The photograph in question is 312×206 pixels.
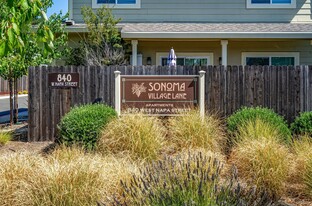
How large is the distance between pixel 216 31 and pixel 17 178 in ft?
33.8

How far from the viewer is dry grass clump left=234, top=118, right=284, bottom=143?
775 centimetres

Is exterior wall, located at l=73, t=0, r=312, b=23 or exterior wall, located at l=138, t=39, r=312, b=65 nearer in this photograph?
exterior wall, located at l=138, t=39, r=312, b=65

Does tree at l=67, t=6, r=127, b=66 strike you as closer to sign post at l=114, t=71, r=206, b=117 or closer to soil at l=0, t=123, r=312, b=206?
sign post at l=114, t=71, r=206, b=117

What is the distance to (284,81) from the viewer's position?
10641 millimetres

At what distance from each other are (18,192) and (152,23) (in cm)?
1188

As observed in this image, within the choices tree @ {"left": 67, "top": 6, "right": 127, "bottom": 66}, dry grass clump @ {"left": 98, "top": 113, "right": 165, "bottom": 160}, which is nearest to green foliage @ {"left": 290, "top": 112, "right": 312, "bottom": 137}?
dry grass clump @ {"left": 98, "top": 113, "right": 165, "bottom": 160}

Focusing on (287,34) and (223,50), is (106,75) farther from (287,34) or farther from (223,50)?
(287,34)

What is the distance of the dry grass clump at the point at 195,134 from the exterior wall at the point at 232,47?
7043 millimetres

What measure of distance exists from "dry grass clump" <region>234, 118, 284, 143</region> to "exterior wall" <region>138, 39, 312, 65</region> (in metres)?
7.20

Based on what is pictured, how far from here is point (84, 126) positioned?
8.65 metres

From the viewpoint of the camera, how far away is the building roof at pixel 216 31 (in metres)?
13.7

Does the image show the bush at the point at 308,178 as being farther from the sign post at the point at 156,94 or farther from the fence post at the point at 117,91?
the fence post at the point at 117,91

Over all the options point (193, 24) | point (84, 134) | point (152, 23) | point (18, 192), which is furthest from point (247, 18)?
point (18, 192)

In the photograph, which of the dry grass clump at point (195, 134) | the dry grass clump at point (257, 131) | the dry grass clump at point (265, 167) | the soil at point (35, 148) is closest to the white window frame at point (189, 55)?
the soil at point (35, 148)
